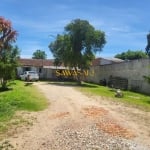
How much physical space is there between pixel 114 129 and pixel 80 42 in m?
36.0

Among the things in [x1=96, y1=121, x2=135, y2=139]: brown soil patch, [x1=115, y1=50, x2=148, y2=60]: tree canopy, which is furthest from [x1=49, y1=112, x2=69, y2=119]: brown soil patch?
[x1=115, y1=50, x2=148, y2=60]: tree canopy

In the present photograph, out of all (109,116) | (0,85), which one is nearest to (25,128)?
(109,116)

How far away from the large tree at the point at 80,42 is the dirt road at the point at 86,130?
29.3 meters

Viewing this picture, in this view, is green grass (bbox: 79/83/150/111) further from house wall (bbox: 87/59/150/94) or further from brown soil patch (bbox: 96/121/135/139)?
brown soil patch (bbox: 96/121/135/139)

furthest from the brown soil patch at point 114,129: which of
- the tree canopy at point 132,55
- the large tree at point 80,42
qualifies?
the tree canopy at point 132,55

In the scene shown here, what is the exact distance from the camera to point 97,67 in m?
59.2

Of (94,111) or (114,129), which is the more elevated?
(94,111)

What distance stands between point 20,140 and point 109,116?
5.30m

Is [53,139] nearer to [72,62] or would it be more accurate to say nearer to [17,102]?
[17,102]

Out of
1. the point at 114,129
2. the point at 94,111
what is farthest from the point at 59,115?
the point at 114,129

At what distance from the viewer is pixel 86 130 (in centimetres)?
1471

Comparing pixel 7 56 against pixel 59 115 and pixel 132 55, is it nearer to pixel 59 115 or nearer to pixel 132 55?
pixel 59 115

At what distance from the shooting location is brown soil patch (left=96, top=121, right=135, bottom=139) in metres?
14.0

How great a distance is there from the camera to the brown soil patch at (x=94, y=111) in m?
18.5
